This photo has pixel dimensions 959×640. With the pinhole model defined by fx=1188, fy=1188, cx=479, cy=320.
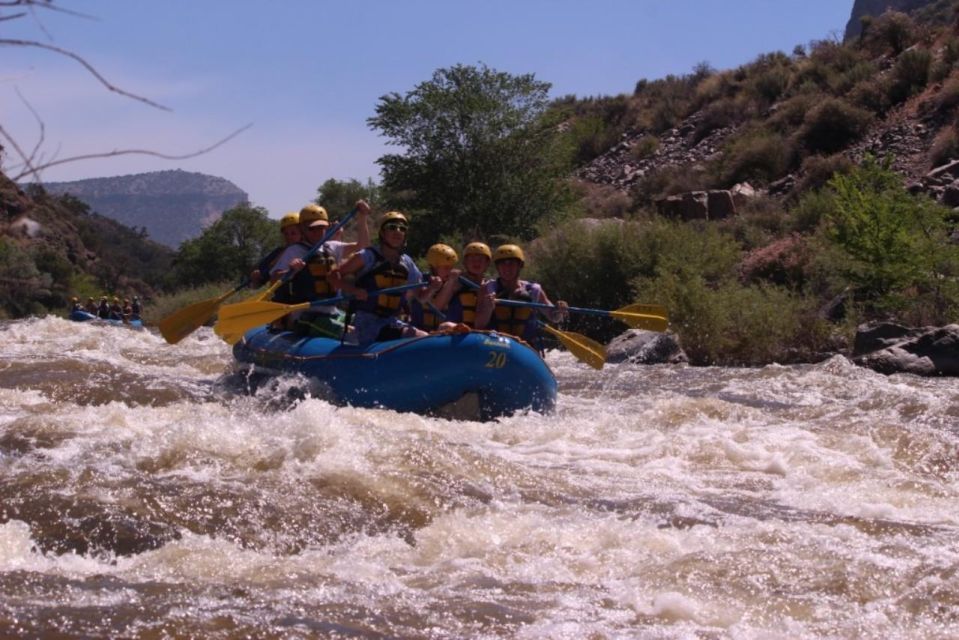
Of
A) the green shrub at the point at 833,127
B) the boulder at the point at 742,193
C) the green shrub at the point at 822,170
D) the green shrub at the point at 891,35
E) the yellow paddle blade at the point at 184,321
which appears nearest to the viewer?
the yellow paddle blade at the point at 184,321

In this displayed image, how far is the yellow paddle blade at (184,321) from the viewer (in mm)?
10438

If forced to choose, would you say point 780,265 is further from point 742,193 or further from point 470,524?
point 470,524

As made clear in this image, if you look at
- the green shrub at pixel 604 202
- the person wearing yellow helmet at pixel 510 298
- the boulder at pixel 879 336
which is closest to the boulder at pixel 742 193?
the green shrub at pixel 604 202

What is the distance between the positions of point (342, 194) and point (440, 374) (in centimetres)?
4095

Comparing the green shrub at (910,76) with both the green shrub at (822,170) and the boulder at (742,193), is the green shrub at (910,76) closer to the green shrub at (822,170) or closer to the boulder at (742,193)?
the green shrub at (822,170)

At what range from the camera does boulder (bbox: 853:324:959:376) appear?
40.7 feet

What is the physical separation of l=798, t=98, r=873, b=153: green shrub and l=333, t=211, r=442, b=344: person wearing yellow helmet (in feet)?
74.5

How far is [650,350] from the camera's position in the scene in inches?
581

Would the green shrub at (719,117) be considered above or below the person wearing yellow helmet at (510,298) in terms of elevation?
above

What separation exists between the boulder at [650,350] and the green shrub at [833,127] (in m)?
16.4

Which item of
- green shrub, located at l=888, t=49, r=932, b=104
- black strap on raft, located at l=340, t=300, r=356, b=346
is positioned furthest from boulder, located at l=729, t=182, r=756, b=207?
black strap on raft, located at l=340, t=300, r=356, b=346

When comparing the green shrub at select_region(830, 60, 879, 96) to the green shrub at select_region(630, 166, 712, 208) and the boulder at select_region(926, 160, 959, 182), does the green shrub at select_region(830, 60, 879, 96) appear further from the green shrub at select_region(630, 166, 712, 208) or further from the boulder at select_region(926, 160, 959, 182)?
the boulder at select_region(926, 160, 959, 182)

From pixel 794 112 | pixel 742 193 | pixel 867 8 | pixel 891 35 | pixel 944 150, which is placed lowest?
pixel 742 193

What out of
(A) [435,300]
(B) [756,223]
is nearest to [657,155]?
(B) [756,223]
